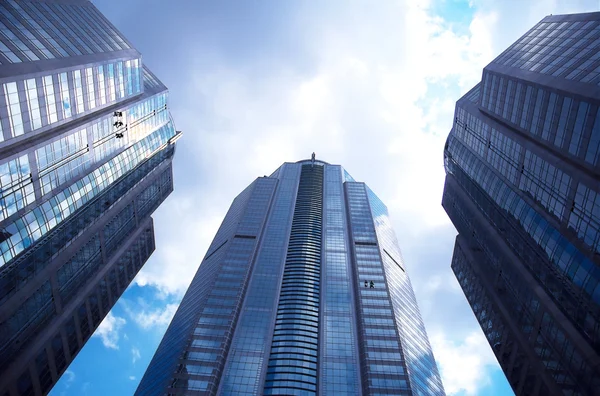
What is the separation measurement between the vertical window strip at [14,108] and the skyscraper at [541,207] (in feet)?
227

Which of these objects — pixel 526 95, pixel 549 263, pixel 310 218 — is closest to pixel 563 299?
pixel 549 263

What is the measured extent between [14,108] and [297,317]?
77.5m

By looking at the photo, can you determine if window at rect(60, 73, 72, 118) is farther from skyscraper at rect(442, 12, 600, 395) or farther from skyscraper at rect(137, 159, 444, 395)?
skyscraper at rect(442, 12, 600, 395)

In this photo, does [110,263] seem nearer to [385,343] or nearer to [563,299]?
[385,343]

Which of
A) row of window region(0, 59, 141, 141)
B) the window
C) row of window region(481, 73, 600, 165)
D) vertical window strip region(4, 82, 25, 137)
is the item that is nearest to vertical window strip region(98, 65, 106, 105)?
row of window region(0, 59, 141, 141)

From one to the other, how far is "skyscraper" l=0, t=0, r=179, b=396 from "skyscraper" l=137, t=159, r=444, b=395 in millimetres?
21841

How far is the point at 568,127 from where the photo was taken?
2410 inches

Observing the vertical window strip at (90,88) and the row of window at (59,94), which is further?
the vertical window strip at (90,88)

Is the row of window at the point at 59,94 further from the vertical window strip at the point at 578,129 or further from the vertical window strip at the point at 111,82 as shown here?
the vertical window strip at the point at 578,129

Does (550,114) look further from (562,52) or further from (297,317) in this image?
(297,317)

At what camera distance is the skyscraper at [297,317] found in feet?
298

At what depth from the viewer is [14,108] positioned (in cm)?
5606

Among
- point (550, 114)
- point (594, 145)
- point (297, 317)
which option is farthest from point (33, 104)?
point (297, 317)

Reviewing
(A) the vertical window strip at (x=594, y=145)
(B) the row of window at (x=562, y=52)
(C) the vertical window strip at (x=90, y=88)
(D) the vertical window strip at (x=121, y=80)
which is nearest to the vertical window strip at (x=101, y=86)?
(C) the vertical window strip at (x=90, y=88)
